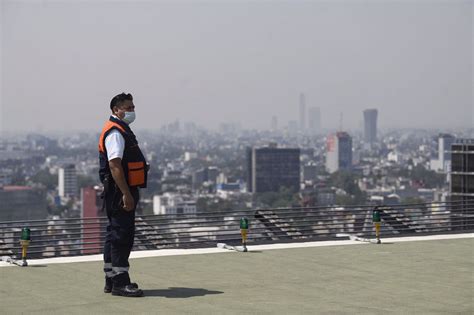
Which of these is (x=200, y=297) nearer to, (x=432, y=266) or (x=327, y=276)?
(x=327, y=276)

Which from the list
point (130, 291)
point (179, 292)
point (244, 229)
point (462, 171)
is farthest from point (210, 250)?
point (462, 171)

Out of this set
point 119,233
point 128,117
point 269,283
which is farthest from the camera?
point 269,283

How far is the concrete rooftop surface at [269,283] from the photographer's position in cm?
1205

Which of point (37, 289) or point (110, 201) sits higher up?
point (110, 201)

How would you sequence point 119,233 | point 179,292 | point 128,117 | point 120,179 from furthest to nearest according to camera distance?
point 179,292 → point 128,117 → point 119,233 → point 120,179

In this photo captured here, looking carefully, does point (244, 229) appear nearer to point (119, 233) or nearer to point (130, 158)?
point (119, 233)

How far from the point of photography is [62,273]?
14.9 meters

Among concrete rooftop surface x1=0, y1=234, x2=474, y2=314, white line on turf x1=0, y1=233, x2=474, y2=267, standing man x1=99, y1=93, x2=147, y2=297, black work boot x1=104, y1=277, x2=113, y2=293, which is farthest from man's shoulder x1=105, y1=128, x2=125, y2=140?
white line on turf x1=0, y1=233, x2=474, y2=267

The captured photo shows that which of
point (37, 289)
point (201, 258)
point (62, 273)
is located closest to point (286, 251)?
point (201, 258)

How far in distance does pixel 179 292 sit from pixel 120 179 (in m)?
1.54

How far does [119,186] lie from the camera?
1266 cm

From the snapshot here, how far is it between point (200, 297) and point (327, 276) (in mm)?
2530

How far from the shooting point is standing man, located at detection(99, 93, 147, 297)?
1272 centimetres

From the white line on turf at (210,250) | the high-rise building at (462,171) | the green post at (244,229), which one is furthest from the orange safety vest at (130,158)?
the high-rise building at (462,171)
